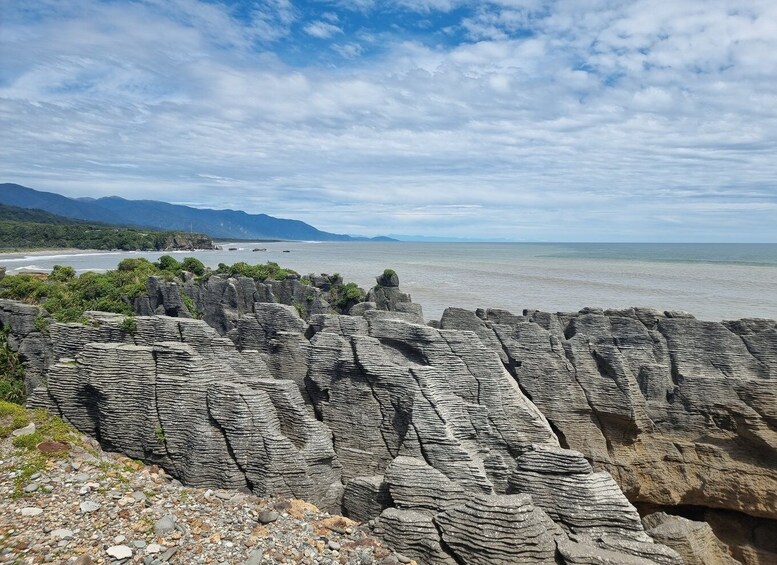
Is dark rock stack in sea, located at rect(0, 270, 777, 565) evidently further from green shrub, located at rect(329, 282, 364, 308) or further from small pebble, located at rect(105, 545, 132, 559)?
green shrub, located at rect(329, 282, 364, 308)

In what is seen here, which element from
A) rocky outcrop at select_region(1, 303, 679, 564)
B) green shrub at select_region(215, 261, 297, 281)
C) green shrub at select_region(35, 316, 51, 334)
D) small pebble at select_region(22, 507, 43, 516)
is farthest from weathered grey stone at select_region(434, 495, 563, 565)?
green shrub at select_region(215, 261, 297, 281)

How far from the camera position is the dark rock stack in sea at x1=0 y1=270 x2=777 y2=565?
10.3 meters

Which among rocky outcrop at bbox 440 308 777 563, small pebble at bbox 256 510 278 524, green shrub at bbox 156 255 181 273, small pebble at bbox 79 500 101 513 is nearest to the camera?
small pebble at bbox 79 500 101 513

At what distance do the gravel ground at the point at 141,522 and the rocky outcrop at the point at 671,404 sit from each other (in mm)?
8429

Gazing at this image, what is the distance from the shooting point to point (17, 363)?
16266 mm

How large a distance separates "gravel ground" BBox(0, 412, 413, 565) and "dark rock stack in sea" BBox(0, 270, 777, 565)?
3.11 ft

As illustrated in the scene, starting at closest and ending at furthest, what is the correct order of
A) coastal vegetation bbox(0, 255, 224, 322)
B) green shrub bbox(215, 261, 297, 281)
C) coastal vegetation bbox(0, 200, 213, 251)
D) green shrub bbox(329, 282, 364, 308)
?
coastal vegetation bbox(0, 255, 224, 322) → green shrub bbox(329, 282, 364, 308) → green shrub bbox(215, 261, 297, 281) → coastal vegetation bbox(0, 200, 213, 251)

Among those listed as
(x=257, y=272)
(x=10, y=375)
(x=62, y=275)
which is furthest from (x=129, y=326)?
(x=257, y=272)

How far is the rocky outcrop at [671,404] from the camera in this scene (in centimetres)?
1477

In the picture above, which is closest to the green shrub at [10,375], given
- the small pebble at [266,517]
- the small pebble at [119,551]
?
the small pebble at [119,551]

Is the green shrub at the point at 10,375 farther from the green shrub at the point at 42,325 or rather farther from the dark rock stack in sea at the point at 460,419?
the green shrub at the point at 42,325

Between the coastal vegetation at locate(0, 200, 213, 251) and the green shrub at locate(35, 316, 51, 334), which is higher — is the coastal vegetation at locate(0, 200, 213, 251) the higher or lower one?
the lower one

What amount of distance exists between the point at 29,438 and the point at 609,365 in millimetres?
15767

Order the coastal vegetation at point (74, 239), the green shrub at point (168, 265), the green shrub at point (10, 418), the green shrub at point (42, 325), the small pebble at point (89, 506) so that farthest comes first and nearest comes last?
the coastal vegetation at point (74, 239)
the green shrub at point (168, 265)
the green shrub at point (42, 325)
the green shrub at point (10, 418)
the small pebble at point (89, 506)
